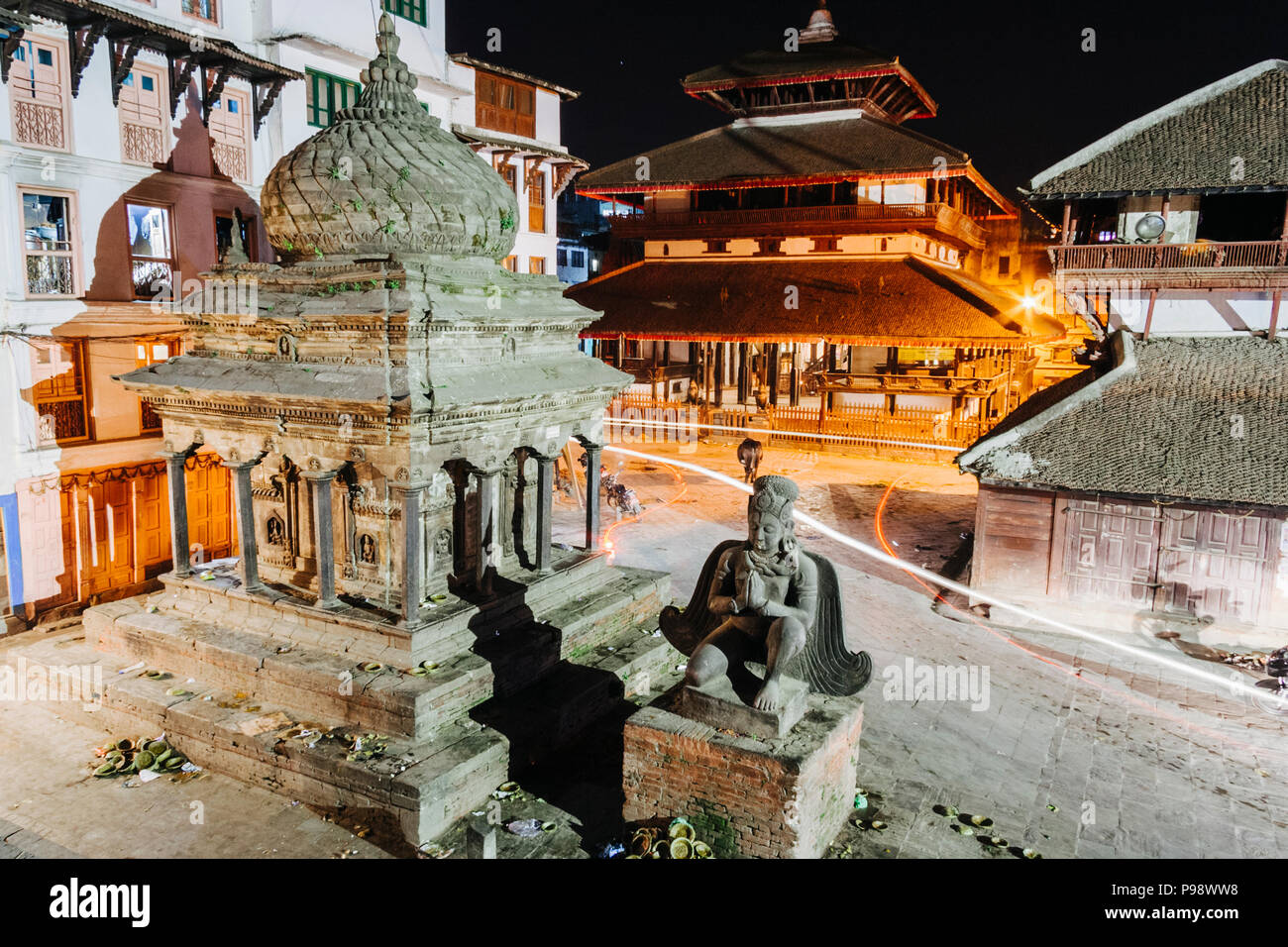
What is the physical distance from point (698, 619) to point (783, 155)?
2875cm

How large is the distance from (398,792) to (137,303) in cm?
1256

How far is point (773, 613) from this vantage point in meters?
8.38

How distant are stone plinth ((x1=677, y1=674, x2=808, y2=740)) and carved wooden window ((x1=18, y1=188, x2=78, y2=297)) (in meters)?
14.1

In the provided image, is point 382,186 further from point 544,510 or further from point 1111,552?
point 1111,552

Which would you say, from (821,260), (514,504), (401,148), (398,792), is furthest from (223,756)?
(821,260)

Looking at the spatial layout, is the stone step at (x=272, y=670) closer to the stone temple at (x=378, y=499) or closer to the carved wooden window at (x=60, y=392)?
the stone temple at (x=378, y=499)

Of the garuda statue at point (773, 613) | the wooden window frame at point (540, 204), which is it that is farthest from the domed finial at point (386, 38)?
the wooden window frame at point (540, 204)

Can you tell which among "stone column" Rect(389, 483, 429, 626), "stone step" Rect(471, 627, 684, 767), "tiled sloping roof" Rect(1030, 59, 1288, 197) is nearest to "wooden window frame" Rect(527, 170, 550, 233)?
"tiled sloping roof" Rect(1030, 59, 1288, 197)

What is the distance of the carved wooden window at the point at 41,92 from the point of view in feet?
49.0

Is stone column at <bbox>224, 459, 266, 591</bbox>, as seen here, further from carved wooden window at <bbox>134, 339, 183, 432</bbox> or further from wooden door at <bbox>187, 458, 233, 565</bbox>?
wooden door at <bbox>187, 458, 233, 565</bbox>

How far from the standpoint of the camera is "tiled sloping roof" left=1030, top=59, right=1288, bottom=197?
18.0 meters

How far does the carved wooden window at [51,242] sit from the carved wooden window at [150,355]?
1575 mm

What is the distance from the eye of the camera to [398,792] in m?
8.91
